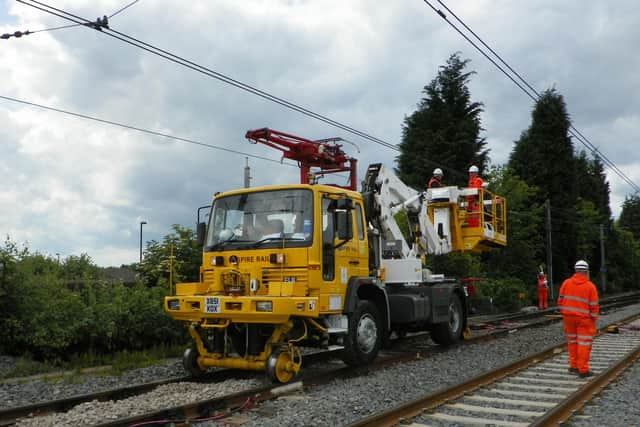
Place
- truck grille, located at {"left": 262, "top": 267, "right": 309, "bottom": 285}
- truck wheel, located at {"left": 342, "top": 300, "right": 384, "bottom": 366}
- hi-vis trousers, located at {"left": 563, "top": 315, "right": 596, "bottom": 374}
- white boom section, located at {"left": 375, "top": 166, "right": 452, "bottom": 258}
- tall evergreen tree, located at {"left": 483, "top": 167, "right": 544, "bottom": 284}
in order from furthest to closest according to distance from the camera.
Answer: tall evergreen tree, located at {"left": 483, "top": 167, "right": 544, "bottom": 284}, white boom section, located at {"left": 375, "top": 166, "right": 452, "bottom": 258}, truck wheel, located at {"left": 342, "top": 300, "right": 384, "bottom": 366}, hi-vis trousers, located at {"left": 563, "top": 315, "right": 596, "bottom": 374}, truck grille, located at {"left": 262, "top": 267, "right": 309, "bottom": 285}

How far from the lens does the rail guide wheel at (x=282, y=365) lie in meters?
7.75

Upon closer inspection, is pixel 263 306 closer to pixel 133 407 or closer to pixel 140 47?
pixel 133 407

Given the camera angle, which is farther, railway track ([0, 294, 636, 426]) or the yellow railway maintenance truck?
the yellow railway maintenance truck

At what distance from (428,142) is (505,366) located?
28.6 m

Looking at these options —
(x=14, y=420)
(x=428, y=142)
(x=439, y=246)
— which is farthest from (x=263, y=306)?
(x=428, y=142)

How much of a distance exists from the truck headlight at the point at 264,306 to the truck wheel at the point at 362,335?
161 centimetres

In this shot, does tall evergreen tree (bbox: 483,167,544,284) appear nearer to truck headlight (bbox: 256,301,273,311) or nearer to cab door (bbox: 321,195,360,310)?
cab door (bbox: 321,195,360,310)

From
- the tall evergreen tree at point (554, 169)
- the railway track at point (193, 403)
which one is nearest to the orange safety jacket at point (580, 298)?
the railway track at point (193, 403)

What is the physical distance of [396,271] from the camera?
11.1 metres

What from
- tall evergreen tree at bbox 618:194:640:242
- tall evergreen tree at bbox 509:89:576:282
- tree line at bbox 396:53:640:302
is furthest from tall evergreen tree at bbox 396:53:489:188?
tall evergreen tree at bbox 618:194:640:242

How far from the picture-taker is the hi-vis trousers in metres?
8.53

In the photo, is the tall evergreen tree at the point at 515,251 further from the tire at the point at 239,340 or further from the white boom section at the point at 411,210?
the tire at the point at 239,340

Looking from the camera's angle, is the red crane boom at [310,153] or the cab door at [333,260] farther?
the red crane boom at [310,153]

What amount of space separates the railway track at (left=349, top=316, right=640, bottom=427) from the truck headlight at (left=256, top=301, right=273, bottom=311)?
219 cm
